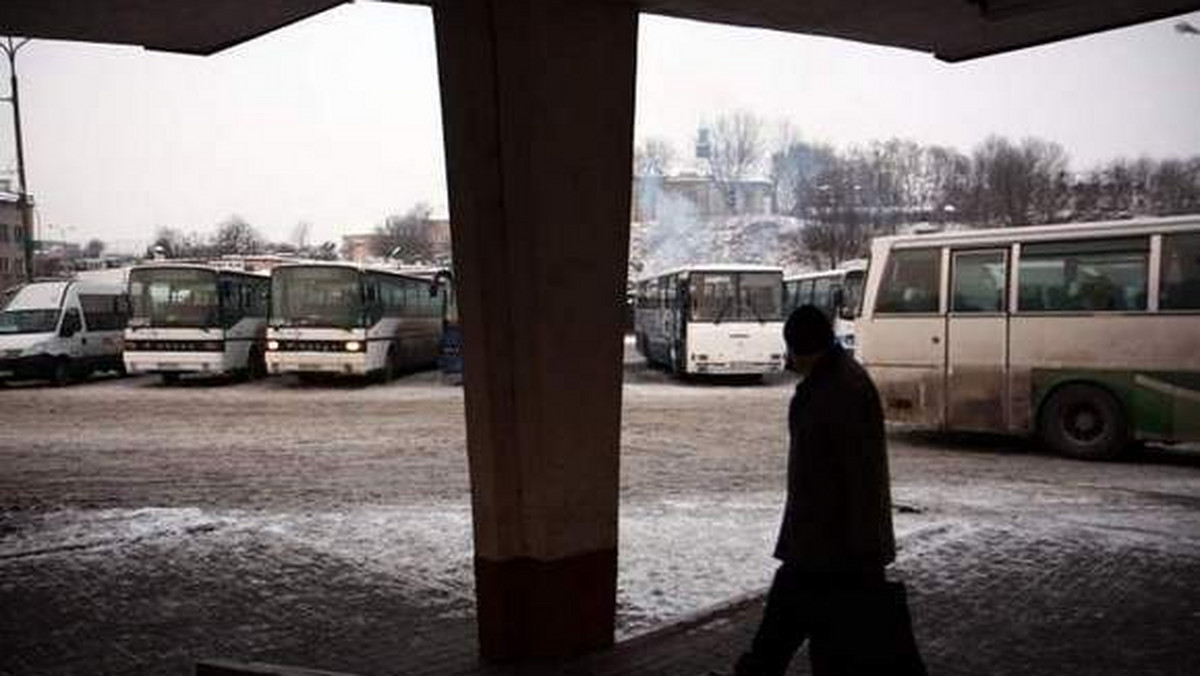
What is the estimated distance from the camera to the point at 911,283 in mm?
15617

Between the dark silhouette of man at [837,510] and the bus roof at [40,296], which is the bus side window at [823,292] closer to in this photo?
the bus roof at [40,296]

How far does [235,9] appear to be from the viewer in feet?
25.8

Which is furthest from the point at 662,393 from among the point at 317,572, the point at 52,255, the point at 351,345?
the point at 52,255

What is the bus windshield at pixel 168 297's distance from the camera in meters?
26.7

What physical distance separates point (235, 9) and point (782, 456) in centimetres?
953

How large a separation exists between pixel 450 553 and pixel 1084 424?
30.8ft

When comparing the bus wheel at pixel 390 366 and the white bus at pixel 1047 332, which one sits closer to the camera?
the white bus at pixel 1047 332

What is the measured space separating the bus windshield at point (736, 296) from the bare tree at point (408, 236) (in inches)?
1836

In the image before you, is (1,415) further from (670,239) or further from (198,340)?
(670,239)

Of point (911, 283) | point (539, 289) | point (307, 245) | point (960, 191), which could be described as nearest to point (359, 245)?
point (307, 245)

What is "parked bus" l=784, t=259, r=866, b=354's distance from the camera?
91.0 ft

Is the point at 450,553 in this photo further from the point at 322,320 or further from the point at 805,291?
the point at 805,291

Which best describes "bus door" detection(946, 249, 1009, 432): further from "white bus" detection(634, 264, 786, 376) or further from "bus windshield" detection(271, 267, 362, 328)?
"bus windshield" detection(271, 267, 362, 328)

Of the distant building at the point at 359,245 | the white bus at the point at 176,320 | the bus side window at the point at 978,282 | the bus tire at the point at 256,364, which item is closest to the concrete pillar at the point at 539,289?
the bus side window at the point at 978,282
